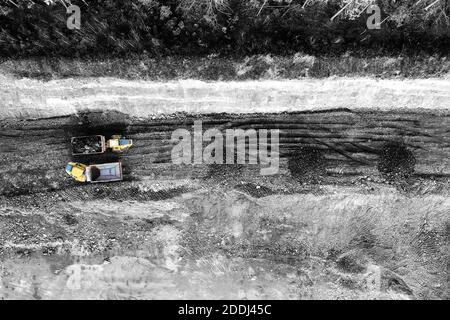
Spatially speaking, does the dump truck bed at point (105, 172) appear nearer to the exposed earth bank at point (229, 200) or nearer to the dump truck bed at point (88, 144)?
the exposed earth bank at point (229, 200)

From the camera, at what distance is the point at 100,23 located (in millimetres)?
11961

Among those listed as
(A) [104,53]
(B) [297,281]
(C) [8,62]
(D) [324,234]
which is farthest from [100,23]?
(B) [297,281]

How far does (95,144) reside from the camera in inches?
521

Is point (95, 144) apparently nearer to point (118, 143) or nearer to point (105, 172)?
point (118, 143)

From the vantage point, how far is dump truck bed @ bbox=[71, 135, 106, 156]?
43.4 feet

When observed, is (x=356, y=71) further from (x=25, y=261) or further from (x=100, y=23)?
(x=25, y=261)

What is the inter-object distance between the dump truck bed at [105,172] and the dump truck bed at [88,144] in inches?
23.0

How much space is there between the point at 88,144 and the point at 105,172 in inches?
47.3

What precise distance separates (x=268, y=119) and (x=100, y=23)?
6703mm

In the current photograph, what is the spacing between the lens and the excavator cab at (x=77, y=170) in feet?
43.3
